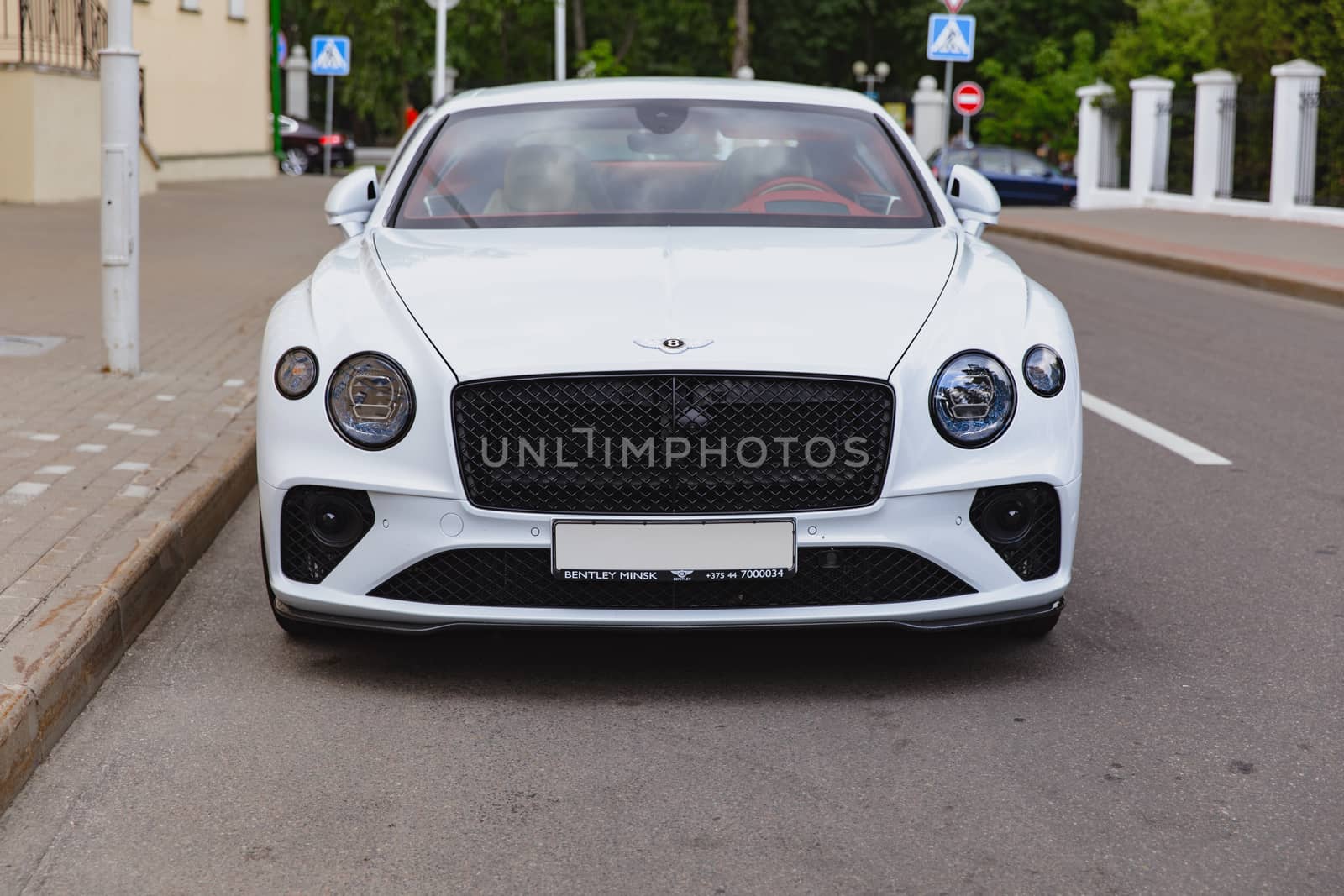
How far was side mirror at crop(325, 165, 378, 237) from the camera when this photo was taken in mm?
5727

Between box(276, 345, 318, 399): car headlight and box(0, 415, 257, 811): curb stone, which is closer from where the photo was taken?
box(0, 415, 257, 811): curb stone

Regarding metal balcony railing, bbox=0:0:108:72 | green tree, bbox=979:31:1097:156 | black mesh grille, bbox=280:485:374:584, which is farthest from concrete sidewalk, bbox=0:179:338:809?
green tree, bbox=979:31:1097:156

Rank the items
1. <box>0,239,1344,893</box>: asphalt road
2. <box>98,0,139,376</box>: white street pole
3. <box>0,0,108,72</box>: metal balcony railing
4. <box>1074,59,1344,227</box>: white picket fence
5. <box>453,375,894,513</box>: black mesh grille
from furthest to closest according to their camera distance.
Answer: <box>1074,59,1344,227</box>: white picket fence < <box>0,0,108,72</box>: metal balcony railing < <box>98,0,139,376</box>: white street pole < <box>453,375,894,513</box>: black mesh grille < <box>0,239,1344,893</box>: asphalt road

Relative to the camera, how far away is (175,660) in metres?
4.72

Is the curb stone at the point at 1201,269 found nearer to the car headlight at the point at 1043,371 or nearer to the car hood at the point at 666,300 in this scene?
the car hood at the point at 666,300

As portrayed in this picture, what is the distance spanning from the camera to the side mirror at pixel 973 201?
5844 mm

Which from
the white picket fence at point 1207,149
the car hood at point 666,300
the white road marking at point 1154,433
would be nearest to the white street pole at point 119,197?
the car hood at point 666,300

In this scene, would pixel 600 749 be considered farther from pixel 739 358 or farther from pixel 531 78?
pixel 531 78

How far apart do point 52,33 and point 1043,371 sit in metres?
21.0

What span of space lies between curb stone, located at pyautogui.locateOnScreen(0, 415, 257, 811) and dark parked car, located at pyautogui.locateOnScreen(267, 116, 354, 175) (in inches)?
1519

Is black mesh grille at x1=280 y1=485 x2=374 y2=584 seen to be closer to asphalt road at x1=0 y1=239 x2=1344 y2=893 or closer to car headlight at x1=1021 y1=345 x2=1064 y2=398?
asphalt road at x1=0 y1=239 x2=1344 y2=893

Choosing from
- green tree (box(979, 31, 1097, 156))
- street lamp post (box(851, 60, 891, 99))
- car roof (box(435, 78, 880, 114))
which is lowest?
car roof (box(435, 78, 880, 114))

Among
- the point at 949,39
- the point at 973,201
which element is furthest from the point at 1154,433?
the point at 949,39

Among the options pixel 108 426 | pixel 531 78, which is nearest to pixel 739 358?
pixel 108 426
